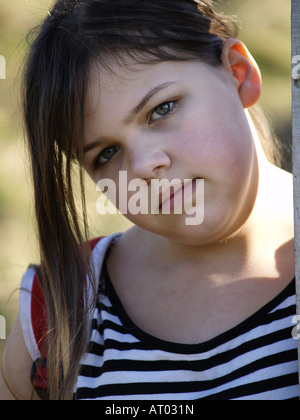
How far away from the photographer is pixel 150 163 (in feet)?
3.63

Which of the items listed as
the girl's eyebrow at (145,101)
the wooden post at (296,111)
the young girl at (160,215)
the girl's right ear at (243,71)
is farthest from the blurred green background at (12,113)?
the wooden post at (296,111)

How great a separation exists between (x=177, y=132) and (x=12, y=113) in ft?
4.18

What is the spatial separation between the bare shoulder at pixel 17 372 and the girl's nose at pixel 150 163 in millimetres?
547

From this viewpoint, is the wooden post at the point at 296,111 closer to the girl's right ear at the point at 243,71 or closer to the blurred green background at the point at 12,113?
the girl's right ear at the point at 243,71

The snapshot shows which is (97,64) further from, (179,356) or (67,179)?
(179,356)

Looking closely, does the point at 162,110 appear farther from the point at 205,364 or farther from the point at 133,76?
the point at 205,364

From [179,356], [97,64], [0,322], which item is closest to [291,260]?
[179,356]

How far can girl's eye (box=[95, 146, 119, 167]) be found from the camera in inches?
47.5

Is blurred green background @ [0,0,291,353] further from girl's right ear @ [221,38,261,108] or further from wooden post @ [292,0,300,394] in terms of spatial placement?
wooden post @ [292,0,300,394]

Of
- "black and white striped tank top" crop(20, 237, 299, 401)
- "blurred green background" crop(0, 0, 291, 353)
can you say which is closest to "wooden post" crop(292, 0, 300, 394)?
"black and white striped tank top" crop(20, 237, 299, 401)

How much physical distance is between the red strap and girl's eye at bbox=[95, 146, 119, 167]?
0.28 m

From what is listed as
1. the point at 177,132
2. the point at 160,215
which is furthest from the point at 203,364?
the point at 177,132

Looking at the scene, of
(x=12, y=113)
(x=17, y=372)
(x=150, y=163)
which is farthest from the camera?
(x=12, y=113)

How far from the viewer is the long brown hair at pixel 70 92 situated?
3.90 ft
